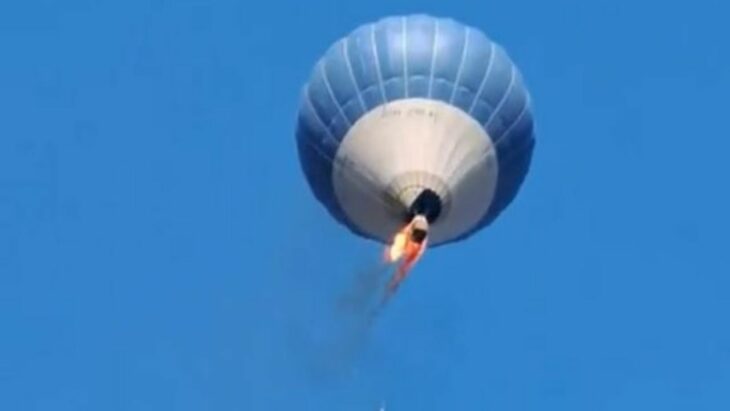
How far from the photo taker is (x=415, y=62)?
5428cm

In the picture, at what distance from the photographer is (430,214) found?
52625mm

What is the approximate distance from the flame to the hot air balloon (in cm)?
16

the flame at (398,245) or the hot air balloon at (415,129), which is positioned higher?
the hot air balloon at (415,129)

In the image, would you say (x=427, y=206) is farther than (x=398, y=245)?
No

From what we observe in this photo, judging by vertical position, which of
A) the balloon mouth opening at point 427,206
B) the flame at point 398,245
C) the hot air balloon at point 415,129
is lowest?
the flame at point 398,245

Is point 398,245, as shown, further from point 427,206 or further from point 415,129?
point 415,129

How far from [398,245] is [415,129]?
1.80 metres

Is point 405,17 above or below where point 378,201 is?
above

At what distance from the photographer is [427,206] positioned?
5262 cm

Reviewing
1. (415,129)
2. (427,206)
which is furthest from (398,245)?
(415,129)

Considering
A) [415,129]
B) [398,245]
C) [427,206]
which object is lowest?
[398,245]

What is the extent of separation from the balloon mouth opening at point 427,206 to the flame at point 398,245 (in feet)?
0.73

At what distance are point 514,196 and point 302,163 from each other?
321cm

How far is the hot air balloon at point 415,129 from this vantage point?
53125mm
